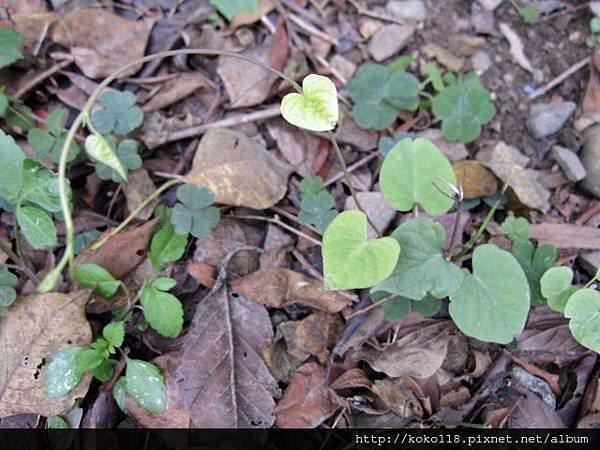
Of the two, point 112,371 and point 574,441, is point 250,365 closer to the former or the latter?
point 112,371

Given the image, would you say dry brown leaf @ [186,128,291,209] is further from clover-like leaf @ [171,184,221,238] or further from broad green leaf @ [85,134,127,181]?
broad green leaf @ [85,134,127,181]

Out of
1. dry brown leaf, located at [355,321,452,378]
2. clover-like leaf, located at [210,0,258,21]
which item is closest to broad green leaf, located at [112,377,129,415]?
dry brown leaf, located at [355,321,452,378]

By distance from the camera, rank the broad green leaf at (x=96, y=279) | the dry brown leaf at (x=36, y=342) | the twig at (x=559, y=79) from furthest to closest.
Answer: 1. the twig at (x=559, y=79)
2. the broad green leaf at (x=96, y=279)
3. the dry brown leaf at (x=36, y=342)

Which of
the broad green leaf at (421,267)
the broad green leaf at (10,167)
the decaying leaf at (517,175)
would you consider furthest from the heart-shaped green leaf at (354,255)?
the broad green leaf at (10,167)

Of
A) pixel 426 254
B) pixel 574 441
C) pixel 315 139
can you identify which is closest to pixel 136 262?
pixel 315 139

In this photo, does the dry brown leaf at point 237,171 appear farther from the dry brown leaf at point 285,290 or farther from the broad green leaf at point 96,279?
the broad green leaf at point 96,279

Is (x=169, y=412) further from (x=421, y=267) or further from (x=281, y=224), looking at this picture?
(x=421, y=267)
